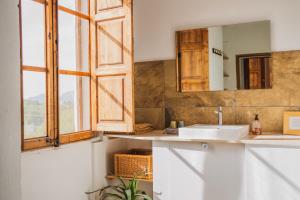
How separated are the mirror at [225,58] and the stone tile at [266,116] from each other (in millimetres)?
221

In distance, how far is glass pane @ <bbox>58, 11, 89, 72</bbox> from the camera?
10.6 ft

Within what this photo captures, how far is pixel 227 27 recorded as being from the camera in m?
3.41

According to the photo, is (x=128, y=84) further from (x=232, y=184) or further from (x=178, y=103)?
(x=232, y=184)

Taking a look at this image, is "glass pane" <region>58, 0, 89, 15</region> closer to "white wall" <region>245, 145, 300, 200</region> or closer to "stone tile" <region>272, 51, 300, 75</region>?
"stone tile" <region>272, 51, 300, 75</region>

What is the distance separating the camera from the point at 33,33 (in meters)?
2.84

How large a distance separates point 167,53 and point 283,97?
131 cm

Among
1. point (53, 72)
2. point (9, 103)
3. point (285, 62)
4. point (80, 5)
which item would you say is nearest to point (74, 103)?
point (53, 72)

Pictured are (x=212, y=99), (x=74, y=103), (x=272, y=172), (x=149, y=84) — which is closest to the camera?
(x=272, y=172)

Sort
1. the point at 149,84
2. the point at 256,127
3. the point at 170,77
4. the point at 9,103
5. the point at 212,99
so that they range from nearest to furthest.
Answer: the point at 9,103
the point at 256,127
the point at 212,99
the point at 170,77
the point at 149,84

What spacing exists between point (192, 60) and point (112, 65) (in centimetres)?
89

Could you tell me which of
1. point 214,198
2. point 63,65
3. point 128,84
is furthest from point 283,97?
point 63,65

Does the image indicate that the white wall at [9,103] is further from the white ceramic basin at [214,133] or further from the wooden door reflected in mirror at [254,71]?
the wooden door reflected in mirror at [254,71]

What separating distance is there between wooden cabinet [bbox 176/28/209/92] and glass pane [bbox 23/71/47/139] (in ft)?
4.87

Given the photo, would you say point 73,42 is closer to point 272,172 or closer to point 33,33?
point 33,33
